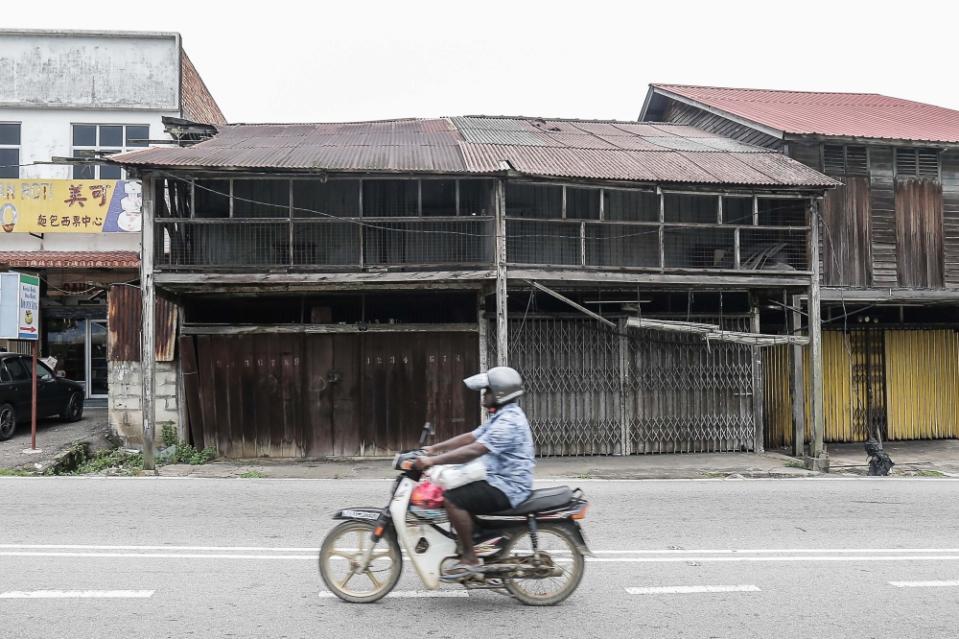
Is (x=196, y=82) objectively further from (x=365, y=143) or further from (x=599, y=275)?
(x=599, y=275)

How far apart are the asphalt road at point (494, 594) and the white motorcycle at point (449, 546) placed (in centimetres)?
17

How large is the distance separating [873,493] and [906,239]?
6.77 metres

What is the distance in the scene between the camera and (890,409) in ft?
51.8

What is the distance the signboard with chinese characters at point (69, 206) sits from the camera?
16.2m

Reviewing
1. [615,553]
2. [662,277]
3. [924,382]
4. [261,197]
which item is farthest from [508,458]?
[924,382]

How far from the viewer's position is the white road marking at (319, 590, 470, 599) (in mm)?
5309

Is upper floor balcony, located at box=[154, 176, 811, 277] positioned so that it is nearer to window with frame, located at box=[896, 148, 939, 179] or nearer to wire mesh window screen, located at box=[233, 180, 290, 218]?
wire mesh window screen, located at box=[233, 180, 290, 218]

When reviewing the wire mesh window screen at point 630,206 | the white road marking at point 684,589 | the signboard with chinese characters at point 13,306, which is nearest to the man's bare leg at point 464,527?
the white road marking at point 684,589

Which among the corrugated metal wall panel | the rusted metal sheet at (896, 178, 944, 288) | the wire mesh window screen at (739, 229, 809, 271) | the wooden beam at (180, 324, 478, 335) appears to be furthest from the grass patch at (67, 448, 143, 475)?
the corrugated metal wall panel

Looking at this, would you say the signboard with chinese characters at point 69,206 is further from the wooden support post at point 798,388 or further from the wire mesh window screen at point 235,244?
the wooden support post at point 798,388

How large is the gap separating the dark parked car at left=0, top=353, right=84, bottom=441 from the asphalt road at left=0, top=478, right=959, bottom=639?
185 inches

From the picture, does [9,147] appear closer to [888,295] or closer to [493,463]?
[493,463]

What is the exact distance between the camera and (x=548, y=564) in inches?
201

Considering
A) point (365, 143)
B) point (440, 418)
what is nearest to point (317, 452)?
point (440, 418)
